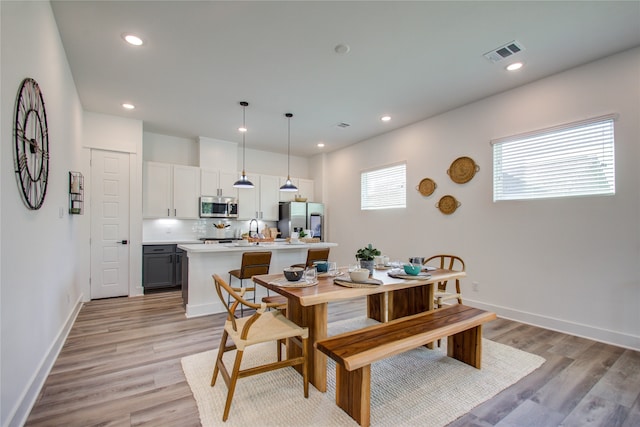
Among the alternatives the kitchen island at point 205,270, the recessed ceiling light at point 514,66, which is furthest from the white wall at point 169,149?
the recessed ceiling light at point 514,66

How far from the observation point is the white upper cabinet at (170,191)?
5.38 metres

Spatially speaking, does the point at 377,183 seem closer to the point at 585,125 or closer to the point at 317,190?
the point at 317,190

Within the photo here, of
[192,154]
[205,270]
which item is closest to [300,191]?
[192,154]

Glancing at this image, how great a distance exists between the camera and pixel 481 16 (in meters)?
2.45

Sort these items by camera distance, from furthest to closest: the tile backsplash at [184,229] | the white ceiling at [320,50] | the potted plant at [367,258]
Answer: the tile backsplash at [184,229]
the potted plant at [367,258]
the white ceiling at [320,50]

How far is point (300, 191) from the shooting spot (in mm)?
7246

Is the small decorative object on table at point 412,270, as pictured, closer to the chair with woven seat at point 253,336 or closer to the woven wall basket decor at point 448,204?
the chair with woven seat at point 253,336

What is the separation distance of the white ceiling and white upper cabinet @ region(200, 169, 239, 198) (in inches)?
62.2

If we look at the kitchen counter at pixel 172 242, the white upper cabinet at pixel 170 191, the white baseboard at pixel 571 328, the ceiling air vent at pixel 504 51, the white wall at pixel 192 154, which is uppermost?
the ceiling air vent at pixel 504 51

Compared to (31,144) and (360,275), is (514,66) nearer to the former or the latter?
(360,275)

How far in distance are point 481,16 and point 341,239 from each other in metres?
4.85

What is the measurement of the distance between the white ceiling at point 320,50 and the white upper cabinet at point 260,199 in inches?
86.5

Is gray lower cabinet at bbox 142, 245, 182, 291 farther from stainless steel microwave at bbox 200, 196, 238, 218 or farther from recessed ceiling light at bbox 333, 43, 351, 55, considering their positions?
recessed ceiling light at bbox 333, 43, 351, 55

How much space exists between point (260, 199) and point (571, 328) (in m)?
5.61
